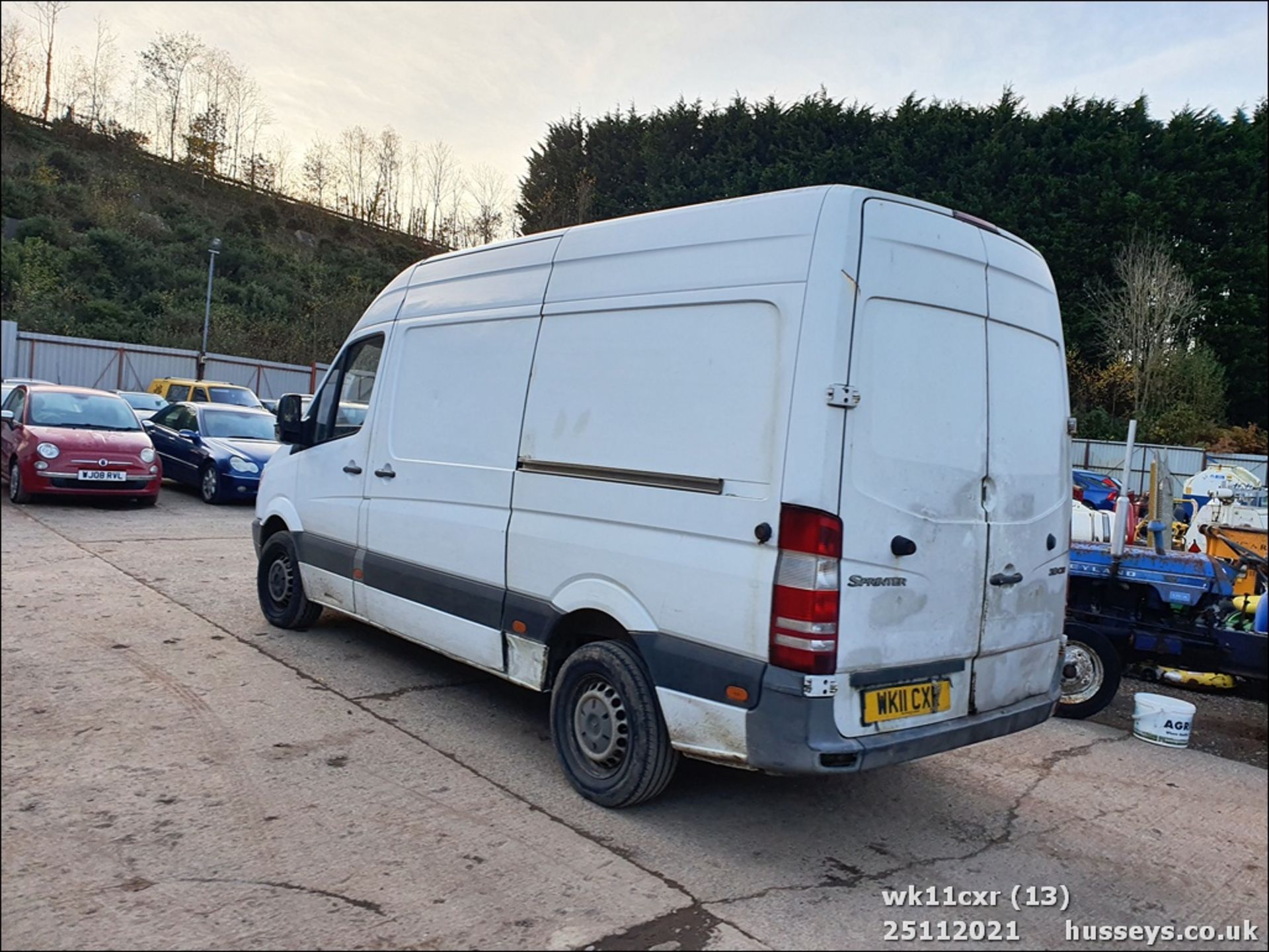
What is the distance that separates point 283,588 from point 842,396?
4827mm

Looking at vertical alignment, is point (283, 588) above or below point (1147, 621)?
below

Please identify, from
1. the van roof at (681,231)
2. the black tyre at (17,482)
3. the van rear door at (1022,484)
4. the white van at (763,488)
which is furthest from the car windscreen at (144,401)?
the van rear door at (1022,484)

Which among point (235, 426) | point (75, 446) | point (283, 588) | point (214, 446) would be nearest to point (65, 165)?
point (283, 588)

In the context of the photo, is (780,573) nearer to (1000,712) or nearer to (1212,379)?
(1000,712)

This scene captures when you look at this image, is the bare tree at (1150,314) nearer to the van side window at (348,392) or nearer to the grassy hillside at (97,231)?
the grassy hillside at (97,231)

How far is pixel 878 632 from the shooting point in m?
3.47

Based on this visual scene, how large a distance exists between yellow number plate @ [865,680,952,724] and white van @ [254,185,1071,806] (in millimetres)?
11

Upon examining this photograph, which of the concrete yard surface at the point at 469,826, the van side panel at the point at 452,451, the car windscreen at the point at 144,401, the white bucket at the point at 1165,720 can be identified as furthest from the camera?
the car windscreen at the point at 144,401

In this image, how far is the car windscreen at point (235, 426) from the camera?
45.3 feet

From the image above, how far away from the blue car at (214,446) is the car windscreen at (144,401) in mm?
3935

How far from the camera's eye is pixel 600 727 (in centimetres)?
406

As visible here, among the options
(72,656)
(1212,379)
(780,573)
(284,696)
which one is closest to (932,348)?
(780,573)

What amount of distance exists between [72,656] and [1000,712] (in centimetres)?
501
